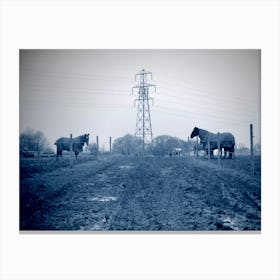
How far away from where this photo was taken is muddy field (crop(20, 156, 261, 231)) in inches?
159

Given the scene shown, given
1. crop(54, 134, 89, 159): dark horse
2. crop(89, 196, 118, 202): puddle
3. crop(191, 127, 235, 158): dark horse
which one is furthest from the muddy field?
crop(54, 134, 89, 159): dark horse

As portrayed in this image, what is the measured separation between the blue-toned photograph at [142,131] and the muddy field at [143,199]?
17 millimetres

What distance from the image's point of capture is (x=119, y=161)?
17.9 feet

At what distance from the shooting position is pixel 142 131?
4656mm

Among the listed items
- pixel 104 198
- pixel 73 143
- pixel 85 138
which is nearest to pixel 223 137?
pixel 104 198

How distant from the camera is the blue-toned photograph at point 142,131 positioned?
413 cm

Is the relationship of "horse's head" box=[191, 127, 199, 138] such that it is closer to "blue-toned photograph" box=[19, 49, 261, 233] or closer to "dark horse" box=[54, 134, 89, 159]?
"blue-toned photograph" box=[19, 49, 261, 233]

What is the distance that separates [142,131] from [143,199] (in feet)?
4.13

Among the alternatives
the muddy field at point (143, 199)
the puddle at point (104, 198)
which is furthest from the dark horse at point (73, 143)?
the puddle at point (104, 198)

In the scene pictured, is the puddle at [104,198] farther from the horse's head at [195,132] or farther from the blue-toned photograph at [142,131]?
the horse's head at [195,132]

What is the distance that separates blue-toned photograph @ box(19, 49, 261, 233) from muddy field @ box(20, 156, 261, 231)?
0.02 metres

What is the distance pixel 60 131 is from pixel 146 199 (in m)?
2.01
